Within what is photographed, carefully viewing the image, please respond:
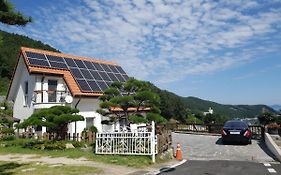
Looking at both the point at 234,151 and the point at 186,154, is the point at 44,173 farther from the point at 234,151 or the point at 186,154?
the point at 234,151

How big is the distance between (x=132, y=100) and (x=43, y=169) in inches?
260

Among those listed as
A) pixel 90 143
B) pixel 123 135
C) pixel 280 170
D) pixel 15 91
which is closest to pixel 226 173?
pixel 280 170

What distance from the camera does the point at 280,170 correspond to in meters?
11.2

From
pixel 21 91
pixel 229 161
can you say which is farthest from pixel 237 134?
pixel 21 91

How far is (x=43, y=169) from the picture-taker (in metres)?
11.1

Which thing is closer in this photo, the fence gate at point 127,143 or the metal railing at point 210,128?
the fence gate at point 127,143

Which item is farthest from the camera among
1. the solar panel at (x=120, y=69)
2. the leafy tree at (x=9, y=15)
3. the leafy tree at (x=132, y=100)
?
the solar panel at (x=120, y=69)

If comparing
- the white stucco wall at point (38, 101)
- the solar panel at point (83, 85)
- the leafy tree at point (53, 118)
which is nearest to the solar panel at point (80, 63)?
the white stucco wall at point (38, 101)

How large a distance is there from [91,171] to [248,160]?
23.9 feet

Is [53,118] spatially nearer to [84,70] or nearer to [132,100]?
[132,100]

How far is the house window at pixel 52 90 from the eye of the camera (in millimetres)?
23344

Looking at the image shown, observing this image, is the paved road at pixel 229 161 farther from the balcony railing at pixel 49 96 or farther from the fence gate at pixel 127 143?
the balcony railing at pixel 49 96

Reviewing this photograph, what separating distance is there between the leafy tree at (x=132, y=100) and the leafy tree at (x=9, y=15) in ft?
27.8

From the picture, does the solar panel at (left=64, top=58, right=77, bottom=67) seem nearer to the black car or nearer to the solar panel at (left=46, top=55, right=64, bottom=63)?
the solar panel at (left=46, top=55, right=64, bottom=63)
